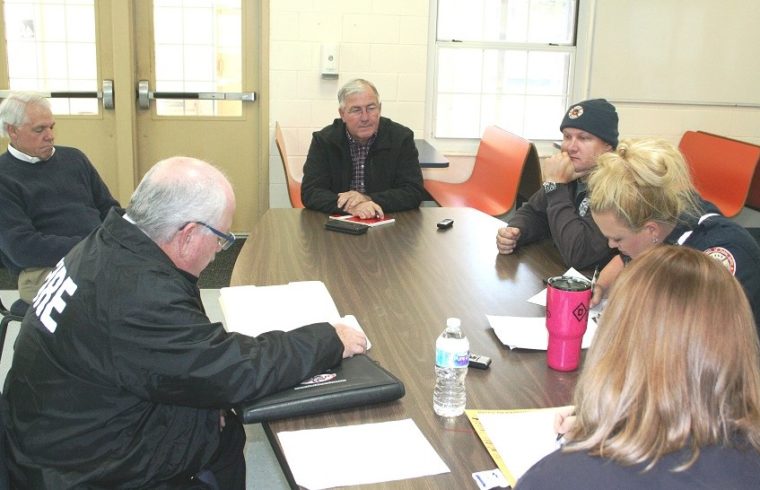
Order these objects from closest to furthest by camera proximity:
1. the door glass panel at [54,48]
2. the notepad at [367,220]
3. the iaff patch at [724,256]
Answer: the iaff patch at [724,256]
the notepad at [367,220]
the door glass panel at [54,48]

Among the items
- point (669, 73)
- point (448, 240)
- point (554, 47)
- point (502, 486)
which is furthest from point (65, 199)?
point (669, 73)

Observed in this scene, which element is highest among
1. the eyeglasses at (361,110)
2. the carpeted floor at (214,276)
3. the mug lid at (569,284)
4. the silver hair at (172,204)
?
the eyeglasses at (361,110)

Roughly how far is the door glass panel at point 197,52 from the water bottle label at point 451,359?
13.3 feet

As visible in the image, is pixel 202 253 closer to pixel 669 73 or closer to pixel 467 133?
pixel 467 133

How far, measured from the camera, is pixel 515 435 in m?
1.50

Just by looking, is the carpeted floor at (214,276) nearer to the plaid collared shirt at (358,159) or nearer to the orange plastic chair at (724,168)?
the plaid collared shirt at (358,159)

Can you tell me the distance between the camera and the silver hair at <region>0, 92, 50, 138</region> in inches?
120

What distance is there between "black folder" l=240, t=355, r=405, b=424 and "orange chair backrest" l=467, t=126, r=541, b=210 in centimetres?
290

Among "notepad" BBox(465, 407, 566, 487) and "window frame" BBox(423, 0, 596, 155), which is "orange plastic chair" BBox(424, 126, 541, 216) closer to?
"window frame" BBox(423, 0, 596, 155)

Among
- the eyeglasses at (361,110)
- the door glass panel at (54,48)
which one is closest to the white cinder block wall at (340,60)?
the door glass panel at (54,48)

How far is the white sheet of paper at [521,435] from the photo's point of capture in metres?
1.42

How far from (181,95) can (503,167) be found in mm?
2154

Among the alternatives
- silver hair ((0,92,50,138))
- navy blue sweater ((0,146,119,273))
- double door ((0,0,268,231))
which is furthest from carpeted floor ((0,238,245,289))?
silver hair ((0,92,50,138))

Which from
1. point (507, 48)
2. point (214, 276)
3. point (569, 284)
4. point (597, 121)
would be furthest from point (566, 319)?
point (507, 48)
